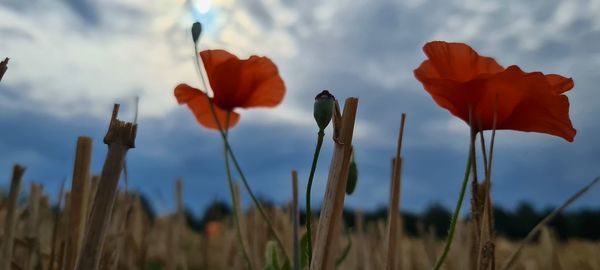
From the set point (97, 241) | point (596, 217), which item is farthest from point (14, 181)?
point (596, 217)

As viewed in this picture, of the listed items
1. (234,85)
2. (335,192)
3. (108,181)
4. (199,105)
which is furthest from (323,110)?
(199,105)

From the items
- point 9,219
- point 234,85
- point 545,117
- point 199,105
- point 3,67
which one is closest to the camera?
point 3,67

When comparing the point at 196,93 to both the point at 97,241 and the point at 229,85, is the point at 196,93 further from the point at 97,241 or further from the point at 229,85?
the point at 97,241

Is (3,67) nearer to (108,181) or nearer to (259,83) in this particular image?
(108,181)

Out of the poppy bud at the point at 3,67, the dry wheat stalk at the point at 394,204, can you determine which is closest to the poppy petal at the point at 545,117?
the dry wheat stalk at the point at 394,204

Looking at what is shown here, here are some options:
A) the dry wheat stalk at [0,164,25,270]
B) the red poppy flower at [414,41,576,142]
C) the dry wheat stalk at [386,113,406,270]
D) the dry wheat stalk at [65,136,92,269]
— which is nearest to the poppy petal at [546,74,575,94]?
the red poppy flower at [414,41,576,142]

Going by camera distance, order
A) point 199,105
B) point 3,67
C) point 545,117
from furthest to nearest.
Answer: point 199,105
point 545,117
point 3,67
